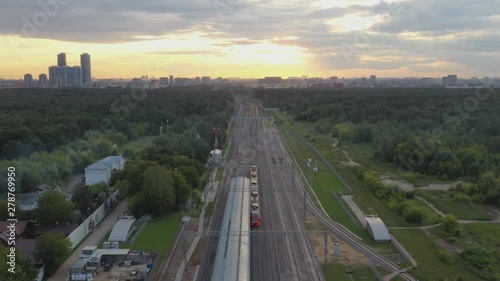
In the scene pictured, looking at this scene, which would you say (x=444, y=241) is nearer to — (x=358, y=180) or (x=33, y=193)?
(x=358, y=180)

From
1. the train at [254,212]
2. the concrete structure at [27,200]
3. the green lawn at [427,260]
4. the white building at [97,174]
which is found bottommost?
the green lawn at [427,260]

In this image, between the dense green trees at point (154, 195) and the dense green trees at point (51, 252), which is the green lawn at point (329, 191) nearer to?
the dense green trees at point (154, 195)

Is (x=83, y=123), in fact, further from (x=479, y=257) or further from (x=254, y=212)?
(x=479, y=257)

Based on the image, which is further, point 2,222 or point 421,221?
point 421,221

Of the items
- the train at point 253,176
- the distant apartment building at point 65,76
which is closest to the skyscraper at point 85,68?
the distant apartment building at point 65,76

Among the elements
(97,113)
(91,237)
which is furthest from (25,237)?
(97,113)

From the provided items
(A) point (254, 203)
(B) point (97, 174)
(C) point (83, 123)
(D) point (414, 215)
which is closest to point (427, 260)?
(D) point (414, 215)
